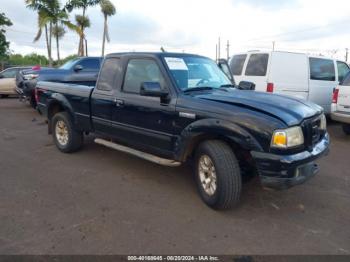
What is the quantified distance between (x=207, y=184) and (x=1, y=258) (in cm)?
224

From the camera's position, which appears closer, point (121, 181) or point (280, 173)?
point (280, 173)

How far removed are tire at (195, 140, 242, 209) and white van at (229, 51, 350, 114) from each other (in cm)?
531

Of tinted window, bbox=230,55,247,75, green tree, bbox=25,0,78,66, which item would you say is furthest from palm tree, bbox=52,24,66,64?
tinted window, bbox=230,55,247,75

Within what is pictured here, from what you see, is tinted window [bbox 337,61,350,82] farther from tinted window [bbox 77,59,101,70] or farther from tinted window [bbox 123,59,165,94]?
tinted window [bbox 77,59,101,70]

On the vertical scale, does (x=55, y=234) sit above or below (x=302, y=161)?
below

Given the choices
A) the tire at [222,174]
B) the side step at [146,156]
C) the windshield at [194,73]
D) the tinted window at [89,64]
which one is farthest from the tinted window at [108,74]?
the tinted window at [89,64]

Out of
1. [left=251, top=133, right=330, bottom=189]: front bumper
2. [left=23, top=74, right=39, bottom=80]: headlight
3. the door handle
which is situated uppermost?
[left=23, top=74, right=39, bottom=80]: headlight

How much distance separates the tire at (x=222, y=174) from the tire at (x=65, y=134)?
3.07m

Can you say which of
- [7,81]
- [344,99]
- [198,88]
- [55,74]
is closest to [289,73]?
[344,99]

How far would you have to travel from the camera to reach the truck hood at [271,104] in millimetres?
3543

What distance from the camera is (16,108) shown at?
44.2 ft

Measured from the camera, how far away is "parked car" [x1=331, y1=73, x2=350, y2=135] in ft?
24.6

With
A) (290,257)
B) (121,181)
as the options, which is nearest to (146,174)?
(121,181)

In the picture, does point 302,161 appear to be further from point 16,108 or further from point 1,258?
point 16,108
